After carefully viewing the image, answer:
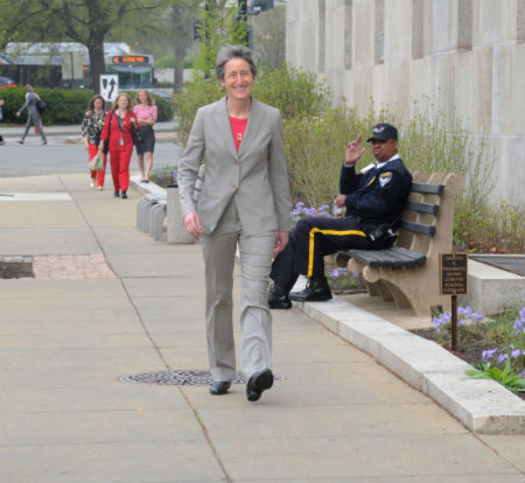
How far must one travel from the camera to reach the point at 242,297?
6.71 meters

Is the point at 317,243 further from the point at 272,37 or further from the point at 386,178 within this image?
the point at 272,37

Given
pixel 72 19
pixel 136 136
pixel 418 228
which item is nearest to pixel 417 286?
pixel 418 228

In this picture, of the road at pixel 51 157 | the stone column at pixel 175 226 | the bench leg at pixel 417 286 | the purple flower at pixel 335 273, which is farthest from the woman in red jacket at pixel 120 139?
the bench leg at pixel 417 286

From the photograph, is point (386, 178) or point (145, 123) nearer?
point (386, 178)

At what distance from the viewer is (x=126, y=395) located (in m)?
6.75

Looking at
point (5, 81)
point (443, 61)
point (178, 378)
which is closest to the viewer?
point (178, 378)

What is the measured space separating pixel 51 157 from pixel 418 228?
27.5 meters

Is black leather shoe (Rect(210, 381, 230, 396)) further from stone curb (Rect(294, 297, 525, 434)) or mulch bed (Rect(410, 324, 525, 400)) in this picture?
mulch bed (Rect(410, 324, 525, 400))

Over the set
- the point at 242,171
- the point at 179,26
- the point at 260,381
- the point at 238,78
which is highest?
the point at 179,26

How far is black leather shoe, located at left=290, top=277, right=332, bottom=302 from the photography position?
31.1 ft

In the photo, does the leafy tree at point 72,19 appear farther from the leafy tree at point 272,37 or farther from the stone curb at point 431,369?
the stone curb at point 431,369

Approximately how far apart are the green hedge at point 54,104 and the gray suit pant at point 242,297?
49632mm

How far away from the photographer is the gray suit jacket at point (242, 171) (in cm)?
662

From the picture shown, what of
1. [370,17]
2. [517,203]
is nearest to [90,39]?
[370,17]
